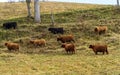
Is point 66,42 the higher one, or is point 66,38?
point 66,38

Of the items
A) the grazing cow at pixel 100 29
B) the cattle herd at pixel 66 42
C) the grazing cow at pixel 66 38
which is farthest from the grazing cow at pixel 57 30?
the grazing cow at pixel 100 29

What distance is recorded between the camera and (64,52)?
29.9 meters

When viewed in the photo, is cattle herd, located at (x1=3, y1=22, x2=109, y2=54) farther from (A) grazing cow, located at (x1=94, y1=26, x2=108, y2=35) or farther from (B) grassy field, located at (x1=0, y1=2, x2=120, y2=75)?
(B) grassy field, located at (x1=0, y1=2, x2=120, y2=75)

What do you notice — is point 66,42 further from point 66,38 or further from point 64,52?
point 64,52

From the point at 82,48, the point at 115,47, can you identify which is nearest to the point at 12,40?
the point at 82,48

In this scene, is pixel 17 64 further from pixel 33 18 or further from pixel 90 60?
pixel 33 18

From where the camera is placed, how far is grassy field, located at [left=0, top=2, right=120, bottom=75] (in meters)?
23.8

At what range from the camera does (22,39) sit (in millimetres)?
34438

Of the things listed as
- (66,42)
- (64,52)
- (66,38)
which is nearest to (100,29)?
(66,38)

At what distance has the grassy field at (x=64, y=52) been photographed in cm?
2381

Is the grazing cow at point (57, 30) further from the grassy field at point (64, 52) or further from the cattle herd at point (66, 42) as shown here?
the grassy field at point (64, 52)

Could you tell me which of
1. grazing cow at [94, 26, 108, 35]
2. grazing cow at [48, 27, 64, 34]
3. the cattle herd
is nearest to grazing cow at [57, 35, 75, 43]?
the cattle herd

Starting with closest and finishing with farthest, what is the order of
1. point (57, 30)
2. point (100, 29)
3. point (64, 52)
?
point (64, 52) < point (100, 29) < point (57, 30)

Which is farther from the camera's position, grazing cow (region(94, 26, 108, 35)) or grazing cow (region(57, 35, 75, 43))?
grazing cow (region(94, 26, 108, 35))
